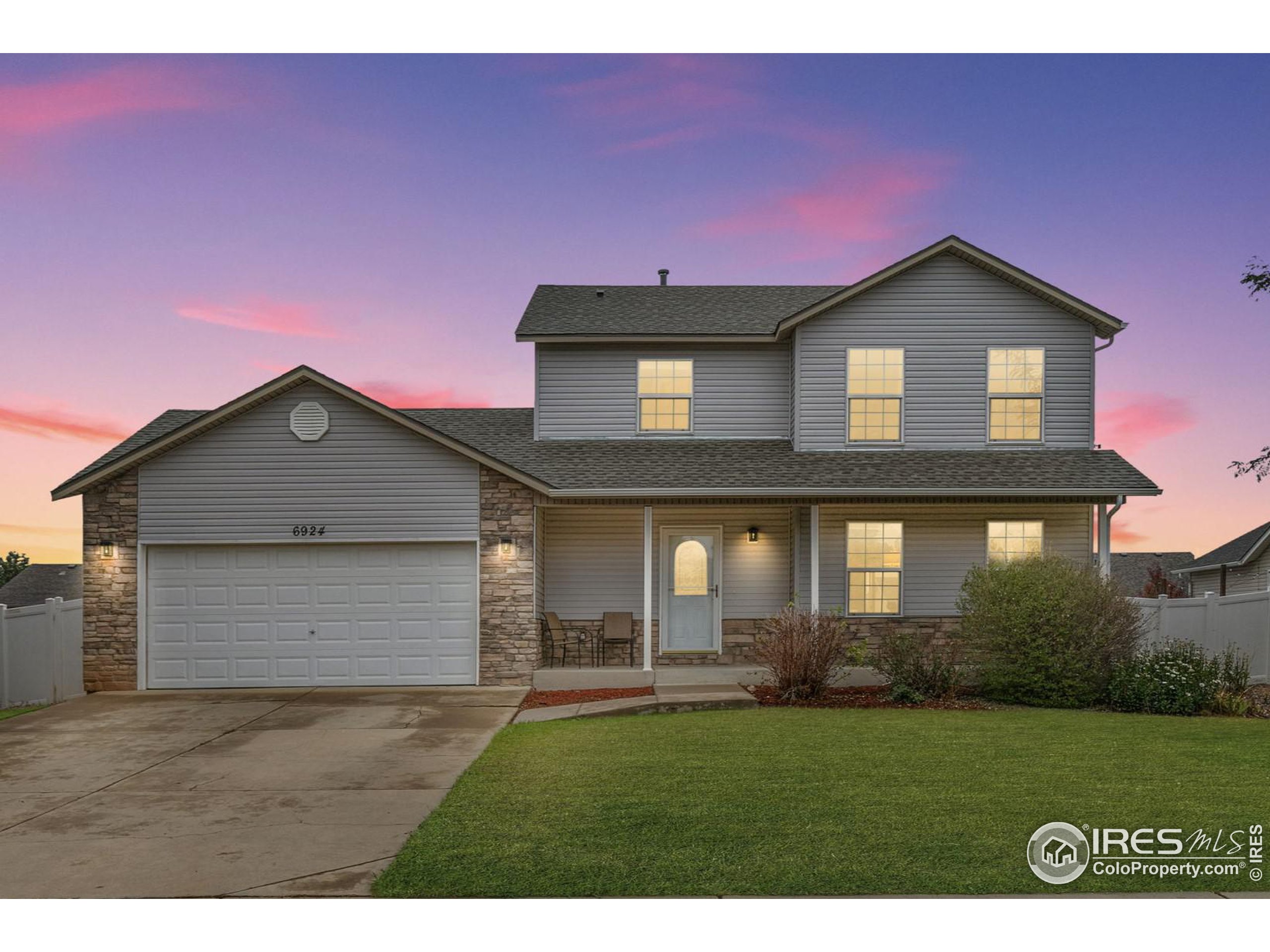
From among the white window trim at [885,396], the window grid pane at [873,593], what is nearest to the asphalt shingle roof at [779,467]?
the white window trim at [885,396]

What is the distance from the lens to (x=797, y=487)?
14.9m

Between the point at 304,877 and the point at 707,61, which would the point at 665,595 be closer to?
the point at 707,61

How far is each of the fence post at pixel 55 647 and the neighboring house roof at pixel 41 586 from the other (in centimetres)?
2590

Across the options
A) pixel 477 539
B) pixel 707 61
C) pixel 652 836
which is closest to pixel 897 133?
pixel 707 61

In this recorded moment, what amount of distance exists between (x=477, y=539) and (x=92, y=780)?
6.91 meters

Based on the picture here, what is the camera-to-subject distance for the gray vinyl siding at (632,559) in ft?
55.0

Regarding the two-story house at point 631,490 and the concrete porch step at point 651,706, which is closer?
the concrete porch step at point 651,706

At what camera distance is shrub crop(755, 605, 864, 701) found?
13172mm

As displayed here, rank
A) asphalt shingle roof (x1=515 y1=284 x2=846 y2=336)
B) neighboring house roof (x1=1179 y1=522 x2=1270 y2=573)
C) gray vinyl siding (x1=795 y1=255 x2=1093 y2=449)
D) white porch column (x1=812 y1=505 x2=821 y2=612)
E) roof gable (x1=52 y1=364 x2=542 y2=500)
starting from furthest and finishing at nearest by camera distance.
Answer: neighboring house roof (x1=1179 y1=522 x2=1270 y2=573), asphalt shingle roof (x1=515 y1=284 x2=846 y2=336), gray vinyl siding (x1=795 y1=255 x2=1093 y2=449), white porch column (x1=812 y1=505 x2=821 y2=612), roof gable (x1=52 y1=364 x2=542 y2=500)

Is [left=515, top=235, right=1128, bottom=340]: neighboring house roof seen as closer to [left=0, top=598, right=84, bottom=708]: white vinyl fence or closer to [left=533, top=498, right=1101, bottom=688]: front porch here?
[left=533, top=498, right=1101, bottom=688]: front porch

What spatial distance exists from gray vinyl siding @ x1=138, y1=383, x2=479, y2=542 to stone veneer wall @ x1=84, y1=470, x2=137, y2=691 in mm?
253

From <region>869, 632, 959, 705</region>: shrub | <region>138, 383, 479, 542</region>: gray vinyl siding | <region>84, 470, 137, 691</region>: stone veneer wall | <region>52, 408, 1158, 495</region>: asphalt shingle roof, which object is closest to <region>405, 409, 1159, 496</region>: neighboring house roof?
<region>52, 408, 1158, 495</region>: asphalt shingle roof

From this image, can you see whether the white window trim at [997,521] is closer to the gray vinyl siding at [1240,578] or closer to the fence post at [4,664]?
the gray vinyl siding at [1240,578]

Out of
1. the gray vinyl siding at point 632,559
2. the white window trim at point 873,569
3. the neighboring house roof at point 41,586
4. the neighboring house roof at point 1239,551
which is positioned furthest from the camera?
the neighboring house roof at point 41,586
